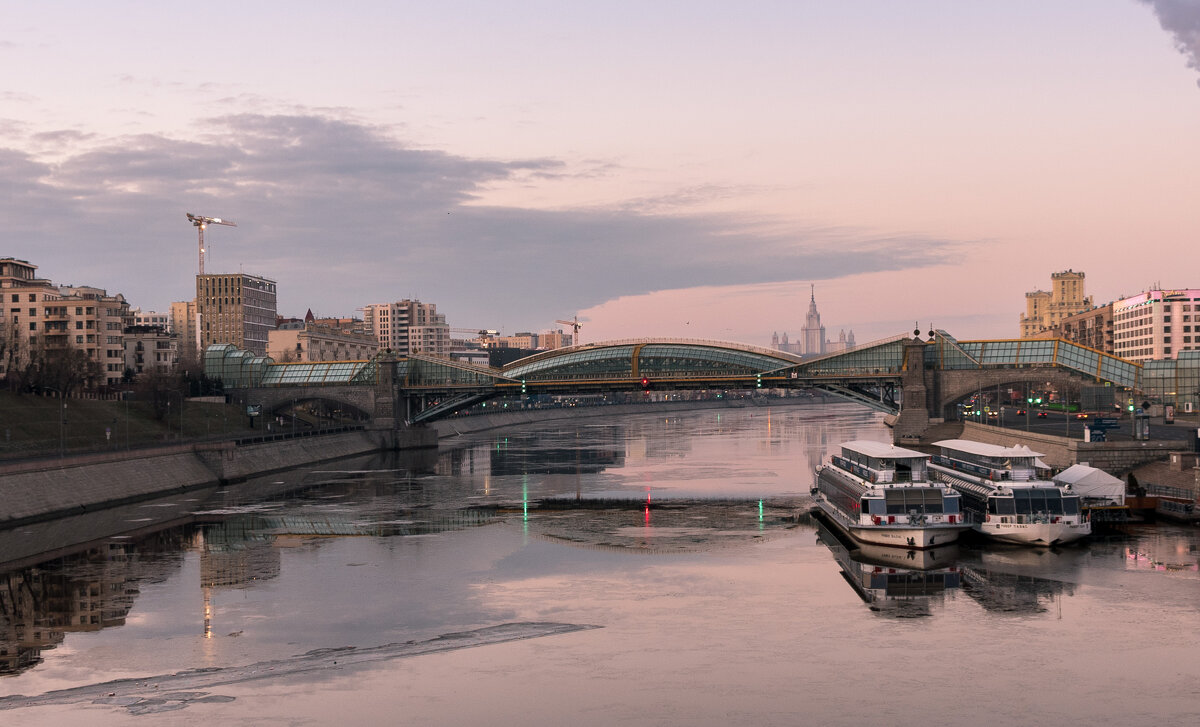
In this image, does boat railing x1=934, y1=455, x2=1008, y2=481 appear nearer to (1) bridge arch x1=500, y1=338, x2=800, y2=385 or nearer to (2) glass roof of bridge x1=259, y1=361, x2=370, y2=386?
(1) bridge arch x1=500, y1=338, x2=800, y2=385

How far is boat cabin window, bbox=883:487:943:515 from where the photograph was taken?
62625 millimetres

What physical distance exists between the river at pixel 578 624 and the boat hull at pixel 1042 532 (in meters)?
0.92

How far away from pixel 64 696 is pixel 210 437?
10020cm

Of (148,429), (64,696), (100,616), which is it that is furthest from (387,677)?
(148,429)

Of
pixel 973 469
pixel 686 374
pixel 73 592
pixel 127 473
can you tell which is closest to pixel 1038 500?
pixel 973 469

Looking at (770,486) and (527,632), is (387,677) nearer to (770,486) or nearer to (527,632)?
(527,632)

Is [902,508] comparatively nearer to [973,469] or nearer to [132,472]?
[973,469]

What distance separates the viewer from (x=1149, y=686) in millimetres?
35188

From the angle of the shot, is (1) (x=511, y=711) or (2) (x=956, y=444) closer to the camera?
(1) (x=511, y=711)

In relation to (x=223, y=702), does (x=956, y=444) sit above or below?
above

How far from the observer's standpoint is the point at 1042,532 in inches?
2427

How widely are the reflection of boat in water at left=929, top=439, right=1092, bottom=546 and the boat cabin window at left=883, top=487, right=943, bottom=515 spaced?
3.32 m

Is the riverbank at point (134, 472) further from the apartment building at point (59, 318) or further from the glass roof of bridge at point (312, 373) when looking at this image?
the apartment building at point (59, 318)

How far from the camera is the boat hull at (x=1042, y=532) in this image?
61656mm
